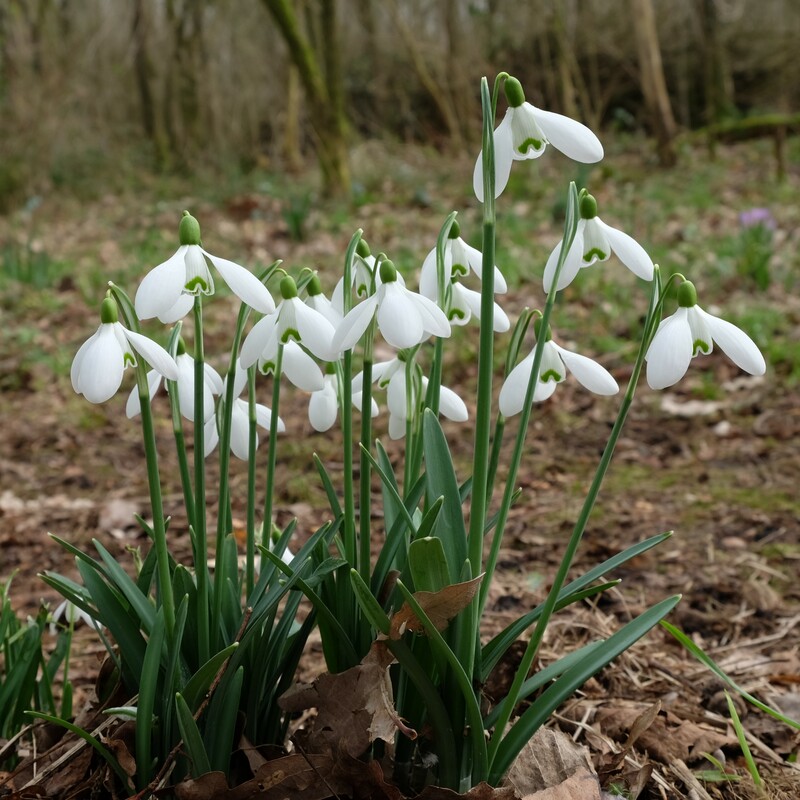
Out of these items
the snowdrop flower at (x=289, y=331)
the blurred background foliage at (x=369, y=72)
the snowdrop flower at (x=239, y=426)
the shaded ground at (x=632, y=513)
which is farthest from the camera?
the blurred background foliage at (x=369, y=72)

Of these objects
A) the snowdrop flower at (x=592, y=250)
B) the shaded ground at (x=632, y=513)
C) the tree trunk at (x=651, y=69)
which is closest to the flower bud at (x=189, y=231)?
the snowdrop flower at (x=592, y=250)

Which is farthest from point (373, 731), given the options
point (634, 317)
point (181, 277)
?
point (634, 317)

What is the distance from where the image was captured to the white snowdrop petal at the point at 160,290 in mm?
1036

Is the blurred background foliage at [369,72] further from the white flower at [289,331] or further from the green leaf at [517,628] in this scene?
the green leaf at [517,628]

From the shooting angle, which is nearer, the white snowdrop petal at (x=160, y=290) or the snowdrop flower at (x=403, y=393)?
the white snowdrop petal at (x=160, y=290)

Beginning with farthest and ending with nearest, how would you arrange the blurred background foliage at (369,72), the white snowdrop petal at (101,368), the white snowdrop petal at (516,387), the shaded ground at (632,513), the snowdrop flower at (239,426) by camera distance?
the blurred background foliage at (369,72)
the shaded ground at (632,513)
the snowdrop flower at (239,426)
the white snowdrop petal at (516,387)
the white snowdrop petal at (101,368)

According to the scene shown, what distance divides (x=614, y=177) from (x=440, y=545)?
299 inches

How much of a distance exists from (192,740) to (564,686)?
48 centimetres

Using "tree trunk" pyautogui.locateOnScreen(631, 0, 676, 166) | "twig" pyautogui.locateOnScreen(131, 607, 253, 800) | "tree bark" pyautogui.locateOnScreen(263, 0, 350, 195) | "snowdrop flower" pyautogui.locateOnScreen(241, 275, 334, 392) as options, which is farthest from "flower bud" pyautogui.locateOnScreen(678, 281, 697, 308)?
"tree trunk" pyautogui.locateOnScreen(631, 0, 676, 166)

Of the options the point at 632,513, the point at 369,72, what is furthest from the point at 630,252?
the point at 369,72

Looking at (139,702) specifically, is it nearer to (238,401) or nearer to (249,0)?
(238,401)

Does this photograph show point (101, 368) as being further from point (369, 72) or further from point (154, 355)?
point (369, 72)

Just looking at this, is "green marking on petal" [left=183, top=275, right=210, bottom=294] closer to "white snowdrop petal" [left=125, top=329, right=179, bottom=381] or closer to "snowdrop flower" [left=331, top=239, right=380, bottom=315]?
"white snowdrop petal" [left=125, top=329, right=179, bottom=381]

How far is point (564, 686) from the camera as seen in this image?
3.91ft
